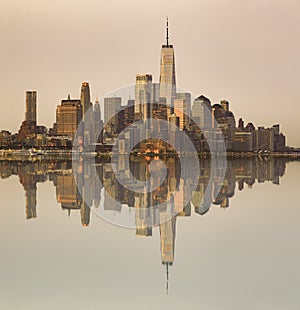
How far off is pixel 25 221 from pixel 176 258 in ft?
16.3

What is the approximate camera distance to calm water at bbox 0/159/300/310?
668 centimetres

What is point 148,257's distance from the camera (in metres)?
8.87

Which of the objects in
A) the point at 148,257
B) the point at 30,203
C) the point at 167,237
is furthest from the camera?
the point at 30,203

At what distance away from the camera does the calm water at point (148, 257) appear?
21.9 feet

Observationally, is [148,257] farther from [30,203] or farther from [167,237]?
[30,203]

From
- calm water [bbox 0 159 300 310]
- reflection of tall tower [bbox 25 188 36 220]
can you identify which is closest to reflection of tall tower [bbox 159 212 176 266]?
calm water [bbox 0 159 300 310]

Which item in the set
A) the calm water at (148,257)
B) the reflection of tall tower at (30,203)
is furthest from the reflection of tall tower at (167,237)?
the reflection of tall tower at (30,203)

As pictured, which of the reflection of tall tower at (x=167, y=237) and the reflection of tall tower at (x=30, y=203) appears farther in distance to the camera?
the reflection of tall tower at (x=30, y=203)

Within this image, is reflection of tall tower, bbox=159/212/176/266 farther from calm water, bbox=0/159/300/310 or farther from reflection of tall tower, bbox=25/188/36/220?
reflection of tall tower, bbox=25/188/36/220

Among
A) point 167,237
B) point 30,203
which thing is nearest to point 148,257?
point 167,237

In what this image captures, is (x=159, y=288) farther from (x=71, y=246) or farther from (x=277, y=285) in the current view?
(x=71, y=246)

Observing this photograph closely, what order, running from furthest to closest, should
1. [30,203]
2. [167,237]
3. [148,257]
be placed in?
[30,203]
[167,237]
[148,257]

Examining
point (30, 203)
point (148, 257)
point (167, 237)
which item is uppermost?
point (30, 203)

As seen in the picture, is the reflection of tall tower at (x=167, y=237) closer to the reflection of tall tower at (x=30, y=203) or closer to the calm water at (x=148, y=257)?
the calm water at (x=148, y=257)
